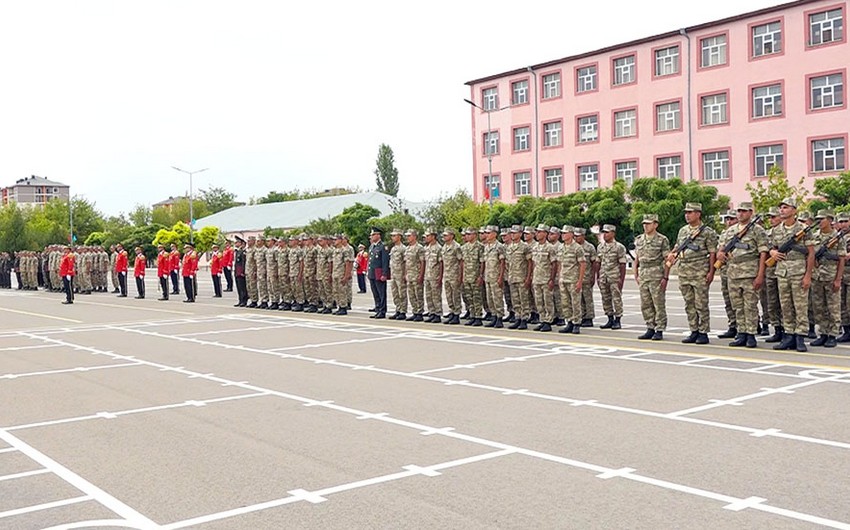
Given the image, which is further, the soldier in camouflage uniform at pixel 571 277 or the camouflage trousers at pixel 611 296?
the camouflage trousers at pixel 611 296

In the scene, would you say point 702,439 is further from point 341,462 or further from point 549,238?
point 549,238

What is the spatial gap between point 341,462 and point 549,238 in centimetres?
1082

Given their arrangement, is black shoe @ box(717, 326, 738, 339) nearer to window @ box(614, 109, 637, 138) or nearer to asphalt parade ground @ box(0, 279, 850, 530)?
asphalt parade ground @ box(0, 279, 850, 530)

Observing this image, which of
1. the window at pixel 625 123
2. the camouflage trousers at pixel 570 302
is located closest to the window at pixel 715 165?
the window at pixel 625 123

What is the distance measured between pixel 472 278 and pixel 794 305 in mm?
6950

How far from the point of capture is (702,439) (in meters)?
6.99

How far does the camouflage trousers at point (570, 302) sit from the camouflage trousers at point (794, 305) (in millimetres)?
3801

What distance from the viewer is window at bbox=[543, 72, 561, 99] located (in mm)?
54125

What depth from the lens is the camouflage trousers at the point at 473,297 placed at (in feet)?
58.8

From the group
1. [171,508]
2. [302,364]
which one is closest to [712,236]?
[302,364]

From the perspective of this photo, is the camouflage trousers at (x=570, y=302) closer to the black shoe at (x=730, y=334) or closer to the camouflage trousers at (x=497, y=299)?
the camouflage trousers at (x=497, y=299)

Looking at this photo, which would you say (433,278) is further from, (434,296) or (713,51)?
(713,51)

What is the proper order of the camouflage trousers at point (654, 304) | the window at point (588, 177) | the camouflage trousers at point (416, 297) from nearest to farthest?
1. the camouflage trousers at point (654, 304)
2. the camouflage trousers at point (416, 297)
3. the window at point (588, 177)

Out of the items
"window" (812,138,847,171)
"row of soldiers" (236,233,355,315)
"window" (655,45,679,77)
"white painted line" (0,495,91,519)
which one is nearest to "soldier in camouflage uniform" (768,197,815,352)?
"white painted line" (0,495,91,519)
